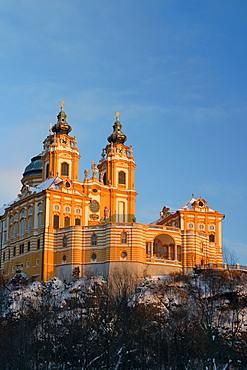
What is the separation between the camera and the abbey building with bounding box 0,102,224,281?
311ft

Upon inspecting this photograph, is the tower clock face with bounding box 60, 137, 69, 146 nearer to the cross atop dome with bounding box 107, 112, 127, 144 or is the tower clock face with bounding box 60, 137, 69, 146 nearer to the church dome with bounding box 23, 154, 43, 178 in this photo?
the cross atop dome with bounding box 107, 112, 127, 144

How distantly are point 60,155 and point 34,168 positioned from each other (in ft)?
55.9

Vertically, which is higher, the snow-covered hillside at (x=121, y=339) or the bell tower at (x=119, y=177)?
the bell tower at (x=119, y=177)

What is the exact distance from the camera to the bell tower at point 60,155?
4245 inches

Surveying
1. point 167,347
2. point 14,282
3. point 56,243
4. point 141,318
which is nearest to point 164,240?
point 56,243

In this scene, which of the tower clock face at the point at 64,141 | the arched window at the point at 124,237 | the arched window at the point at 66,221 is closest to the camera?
the arched window at the point at 124,237

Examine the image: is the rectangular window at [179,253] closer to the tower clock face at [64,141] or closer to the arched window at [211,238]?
the arched window at [211,238]

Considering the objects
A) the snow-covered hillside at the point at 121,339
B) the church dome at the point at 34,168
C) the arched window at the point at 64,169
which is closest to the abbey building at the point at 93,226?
the arched window at the point at 64,169

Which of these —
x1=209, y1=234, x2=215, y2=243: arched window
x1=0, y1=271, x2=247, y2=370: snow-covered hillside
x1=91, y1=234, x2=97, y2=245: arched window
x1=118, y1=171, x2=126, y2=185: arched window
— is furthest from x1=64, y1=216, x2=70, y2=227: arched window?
x1=0, y1=271, x2=247, y2=370: snow-covered hillside

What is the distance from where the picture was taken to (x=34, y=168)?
124 m

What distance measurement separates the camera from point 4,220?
110000 millimetres

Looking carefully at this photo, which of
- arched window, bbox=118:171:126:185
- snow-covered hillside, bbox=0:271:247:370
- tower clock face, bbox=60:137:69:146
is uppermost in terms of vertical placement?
tower clock face, bbox=60:137:69:146

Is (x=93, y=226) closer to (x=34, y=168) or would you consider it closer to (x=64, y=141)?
(x=64, y=141)

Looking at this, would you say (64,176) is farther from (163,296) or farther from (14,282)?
(163,296)
